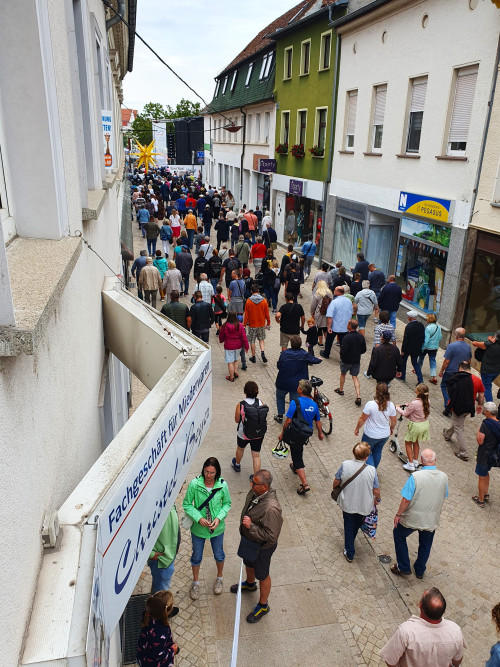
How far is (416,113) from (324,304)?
A: 596 centimetres

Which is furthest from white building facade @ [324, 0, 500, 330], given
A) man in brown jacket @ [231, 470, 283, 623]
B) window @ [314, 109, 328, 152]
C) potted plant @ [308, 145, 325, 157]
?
man in brown jacket @ [231, 470, 283, 623]

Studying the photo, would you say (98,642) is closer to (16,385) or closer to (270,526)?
(16,385)

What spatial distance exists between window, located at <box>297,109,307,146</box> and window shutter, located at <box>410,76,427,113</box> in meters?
8.23

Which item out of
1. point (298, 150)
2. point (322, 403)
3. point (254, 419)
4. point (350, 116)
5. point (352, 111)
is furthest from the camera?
point (298, 150)

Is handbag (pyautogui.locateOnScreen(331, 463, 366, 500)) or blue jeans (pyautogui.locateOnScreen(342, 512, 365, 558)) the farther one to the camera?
blue jeans (pyautogui.locateOnScreen(342, 512, 365, 558))

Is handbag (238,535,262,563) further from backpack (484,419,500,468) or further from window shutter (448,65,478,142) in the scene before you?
window shutter (448,65,478,142)

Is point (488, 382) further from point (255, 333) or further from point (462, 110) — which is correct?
point (462, 110)

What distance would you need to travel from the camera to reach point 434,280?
13117mm

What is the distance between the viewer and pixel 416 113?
43.7 ft

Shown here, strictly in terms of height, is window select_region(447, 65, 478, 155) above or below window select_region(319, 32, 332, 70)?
below

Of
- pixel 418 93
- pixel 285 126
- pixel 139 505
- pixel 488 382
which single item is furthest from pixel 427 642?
pixel 285 126

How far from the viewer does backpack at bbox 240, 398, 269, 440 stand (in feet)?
22.6

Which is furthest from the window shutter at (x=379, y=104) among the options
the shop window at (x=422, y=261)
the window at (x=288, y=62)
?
the window at (x=288, y=62)

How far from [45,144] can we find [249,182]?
30.6 metres
